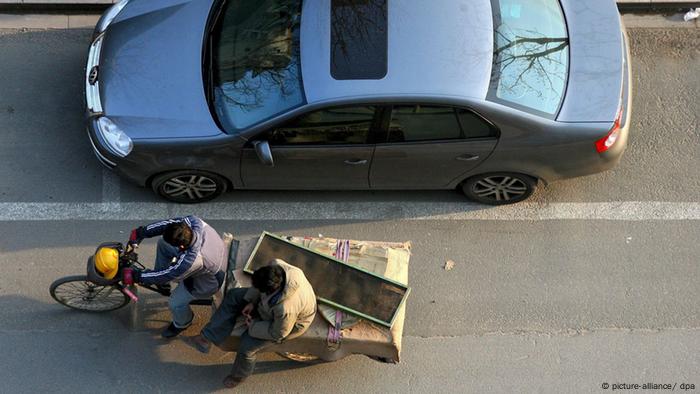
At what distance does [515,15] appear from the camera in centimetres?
563

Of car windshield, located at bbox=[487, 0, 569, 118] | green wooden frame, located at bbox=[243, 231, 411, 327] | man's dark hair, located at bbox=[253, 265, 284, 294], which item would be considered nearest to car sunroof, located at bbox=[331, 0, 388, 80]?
car windshield, located at bbox=[487, 0, 569, 118]

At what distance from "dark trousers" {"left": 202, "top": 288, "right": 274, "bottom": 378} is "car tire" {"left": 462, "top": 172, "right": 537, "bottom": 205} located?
234cm

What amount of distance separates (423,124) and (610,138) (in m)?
1.58

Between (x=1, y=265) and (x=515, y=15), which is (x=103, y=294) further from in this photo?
(x=515, y=15)

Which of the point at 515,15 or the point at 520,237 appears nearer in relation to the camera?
the point at 515,15

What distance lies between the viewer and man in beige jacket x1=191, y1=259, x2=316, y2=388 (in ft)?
14.5

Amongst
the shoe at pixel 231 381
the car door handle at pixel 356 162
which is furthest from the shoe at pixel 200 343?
the car door handle at pixel 356 162

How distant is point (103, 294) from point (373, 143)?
2.56m

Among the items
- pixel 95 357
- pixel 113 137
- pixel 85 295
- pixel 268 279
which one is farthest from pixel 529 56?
pixel 95 357

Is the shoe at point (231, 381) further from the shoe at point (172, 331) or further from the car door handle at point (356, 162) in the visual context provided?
the car door handle at point (356, 162)

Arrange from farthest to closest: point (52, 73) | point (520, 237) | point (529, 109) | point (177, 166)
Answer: point (52, 73) → point (520, 237) → point (177, 166) → point (529, 109)

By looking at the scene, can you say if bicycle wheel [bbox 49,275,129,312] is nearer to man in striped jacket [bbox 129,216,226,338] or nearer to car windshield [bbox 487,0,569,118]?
man in striped jacket [bbox 129,216,226,338]

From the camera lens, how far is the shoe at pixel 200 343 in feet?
18.9

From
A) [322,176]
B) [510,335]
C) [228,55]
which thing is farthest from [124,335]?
[510,335]
